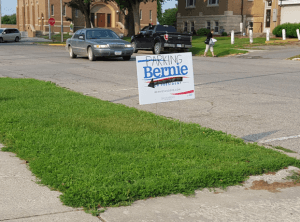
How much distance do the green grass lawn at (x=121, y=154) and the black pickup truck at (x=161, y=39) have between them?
18.5m

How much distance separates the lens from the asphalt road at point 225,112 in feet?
12.7

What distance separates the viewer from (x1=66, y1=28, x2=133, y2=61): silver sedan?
21.3 m

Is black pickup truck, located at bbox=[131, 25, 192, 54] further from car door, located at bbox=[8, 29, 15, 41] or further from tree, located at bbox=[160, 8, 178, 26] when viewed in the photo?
tree, located at bbox=[160, 8, 178, 26]

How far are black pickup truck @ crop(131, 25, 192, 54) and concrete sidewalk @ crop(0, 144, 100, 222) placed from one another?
2190 centimetres

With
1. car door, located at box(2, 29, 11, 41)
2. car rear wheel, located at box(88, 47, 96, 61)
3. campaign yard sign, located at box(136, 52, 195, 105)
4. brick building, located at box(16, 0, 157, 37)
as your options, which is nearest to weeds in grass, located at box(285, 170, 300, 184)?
campaign yard sign, located at box(136, 52, 195, 105)

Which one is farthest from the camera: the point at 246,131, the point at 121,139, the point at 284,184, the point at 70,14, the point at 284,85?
the point at 70,14

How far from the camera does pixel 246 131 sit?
6.89m

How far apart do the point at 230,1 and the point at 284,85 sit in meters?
36.1

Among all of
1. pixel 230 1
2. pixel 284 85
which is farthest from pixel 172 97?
pixel 230 1

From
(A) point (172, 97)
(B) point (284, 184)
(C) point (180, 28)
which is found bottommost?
(B) point (284, 184)

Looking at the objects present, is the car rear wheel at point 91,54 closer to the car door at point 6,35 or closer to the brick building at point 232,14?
the brick building at point 232,14

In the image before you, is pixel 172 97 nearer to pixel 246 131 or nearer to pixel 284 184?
pixel 246 131

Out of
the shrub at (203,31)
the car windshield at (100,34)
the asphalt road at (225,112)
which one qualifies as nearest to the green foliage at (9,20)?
the shrub at (203,31)

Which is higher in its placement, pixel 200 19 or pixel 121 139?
pixel 200 19
